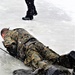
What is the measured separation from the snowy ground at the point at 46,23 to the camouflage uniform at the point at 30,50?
0.21 metres

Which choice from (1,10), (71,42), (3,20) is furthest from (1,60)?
(1,10)

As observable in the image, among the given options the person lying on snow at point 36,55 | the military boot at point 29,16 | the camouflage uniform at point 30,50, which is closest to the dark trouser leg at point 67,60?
the person lying on snow at point 36,55

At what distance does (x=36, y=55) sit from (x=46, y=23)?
283 centimetres

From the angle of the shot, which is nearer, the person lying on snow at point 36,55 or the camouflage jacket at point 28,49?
the person lying on snow at point 36,55

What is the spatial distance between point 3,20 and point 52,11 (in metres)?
1.60

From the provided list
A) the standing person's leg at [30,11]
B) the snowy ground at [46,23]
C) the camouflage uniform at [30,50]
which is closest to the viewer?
the camouflage uniform at [30,50]

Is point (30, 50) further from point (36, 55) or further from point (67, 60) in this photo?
point (67, 60)

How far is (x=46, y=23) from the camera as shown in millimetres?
6973

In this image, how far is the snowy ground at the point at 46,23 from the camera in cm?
496

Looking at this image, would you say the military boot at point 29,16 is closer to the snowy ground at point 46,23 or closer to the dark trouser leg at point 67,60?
the snowy ground at point 46,23

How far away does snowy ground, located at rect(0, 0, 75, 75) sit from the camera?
16.3ft

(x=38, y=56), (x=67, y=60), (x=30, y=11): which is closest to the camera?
(x=67, y=60)

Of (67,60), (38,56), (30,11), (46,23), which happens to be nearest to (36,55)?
(38,56)

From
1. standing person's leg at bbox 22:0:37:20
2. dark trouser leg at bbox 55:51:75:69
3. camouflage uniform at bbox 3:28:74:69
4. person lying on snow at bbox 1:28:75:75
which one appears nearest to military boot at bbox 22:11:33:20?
standing person's leg at bbox 22:0:37:20
